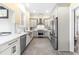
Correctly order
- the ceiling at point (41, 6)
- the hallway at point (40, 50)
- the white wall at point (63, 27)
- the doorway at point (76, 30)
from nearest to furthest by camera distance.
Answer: the doorway at point (76, 30) < the hallway at point (40, 50) < the white wall at point (63, 27) < the ceiling at point (41, 6)

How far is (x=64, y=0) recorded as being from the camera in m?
1.81

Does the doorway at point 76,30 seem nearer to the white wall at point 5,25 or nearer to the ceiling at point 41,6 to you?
the ceiling at point 41,6

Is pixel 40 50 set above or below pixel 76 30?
below

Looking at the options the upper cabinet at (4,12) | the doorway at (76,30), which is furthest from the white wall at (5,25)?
the doorway at (76,30)

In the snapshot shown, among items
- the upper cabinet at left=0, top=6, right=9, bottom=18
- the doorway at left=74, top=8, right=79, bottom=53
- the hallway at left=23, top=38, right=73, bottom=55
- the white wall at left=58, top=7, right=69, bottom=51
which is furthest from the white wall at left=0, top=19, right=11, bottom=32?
the doorway at left=74, top=8, right=79, bottom=53

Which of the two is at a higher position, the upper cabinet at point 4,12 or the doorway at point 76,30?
the upper cabinet at point 4,12

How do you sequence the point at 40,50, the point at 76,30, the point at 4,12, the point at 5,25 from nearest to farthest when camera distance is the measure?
the point at 4,12, the point at 5,25, the point at 76,30, the point at 40,50

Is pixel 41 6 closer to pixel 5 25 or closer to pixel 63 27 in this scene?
pixel 63 27

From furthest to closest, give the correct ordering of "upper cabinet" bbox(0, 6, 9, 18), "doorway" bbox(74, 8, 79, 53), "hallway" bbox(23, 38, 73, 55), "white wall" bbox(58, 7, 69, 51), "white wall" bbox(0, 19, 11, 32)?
"white wall" bbox(58, 7, 69, 51), "hallway" bbox(23, 38, 73, 55), "doorway" bbox(74, 8, 79, 53), "white wall" bbox(0, 19, 11, 32), "upper cabinet" bbox(0, 6, 9, 18)

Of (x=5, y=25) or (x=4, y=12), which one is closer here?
(x=4, y=12)

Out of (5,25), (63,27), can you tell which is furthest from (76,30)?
(5,25)

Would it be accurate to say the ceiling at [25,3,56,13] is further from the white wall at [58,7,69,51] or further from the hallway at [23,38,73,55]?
the hallway at [23,38,73,55]

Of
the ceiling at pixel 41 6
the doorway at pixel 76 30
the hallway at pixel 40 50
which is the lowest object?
the hallway at pixel 40 50
